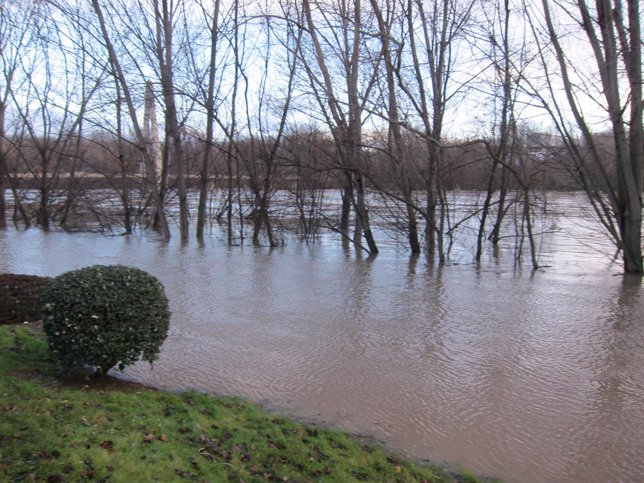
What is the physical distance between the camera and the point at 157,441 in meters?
3.29

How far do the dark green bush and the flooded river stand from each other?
1607 mm

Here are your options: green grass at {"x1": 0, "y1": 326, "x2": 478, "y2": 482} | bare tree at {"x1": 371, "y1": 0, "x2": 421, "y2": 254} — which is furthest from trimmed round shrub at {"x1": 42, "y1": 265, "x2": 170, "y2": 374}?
bare tree at {"x1": 371, "y1": 0, "x2": 421, "y2": 254}

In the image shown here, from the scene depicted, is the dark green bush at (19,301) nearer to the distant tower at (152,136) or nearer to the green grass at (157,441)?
the green grass at (157,441)

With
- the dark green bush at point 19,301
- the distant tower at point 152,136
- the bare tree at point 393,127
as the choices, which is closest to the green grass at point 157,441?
the dark green bush at point 19,301

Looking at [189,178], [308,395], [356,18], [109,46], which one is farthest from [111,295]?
[189,178]

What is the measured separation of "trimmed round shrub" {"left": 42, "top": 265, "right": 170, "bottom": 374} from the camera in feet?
13.4

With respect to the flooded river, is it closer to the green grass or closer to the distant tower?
the green grass

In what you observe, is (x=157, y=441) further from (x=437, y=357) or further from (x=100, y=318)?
(x=437, y=357)

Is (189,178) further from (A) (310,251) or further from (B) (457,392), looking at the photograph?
(B) (457,392)

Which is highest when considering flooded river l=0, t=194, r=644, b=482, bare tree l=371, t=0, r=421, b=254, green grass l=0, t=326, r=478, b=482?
bare tree l=371, t=0, r=421, b=254

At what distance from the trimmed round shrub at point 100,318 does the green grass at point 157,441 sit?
278mm

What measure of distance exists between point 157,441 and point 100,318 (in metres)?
1.23

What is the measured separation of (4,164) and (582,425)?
79.2 ft

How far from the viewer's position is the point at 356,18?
14.8 m
